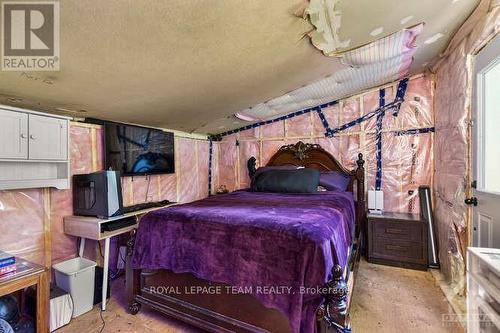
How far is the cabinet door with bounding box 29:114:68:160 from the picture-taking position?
1.84 metres

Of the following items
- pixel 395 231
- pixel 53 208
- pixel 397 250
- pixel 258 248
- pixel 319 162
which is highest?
pixel 319 162

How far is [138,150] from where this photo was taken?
9.27 feet

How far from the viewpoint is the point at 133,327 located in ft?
5.92

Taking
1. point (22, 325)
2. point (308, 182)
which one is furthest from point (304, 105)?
point (22, 325)

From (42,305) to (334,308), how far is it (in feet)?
5.75

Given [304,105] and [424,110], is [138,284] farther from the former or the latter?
[424,110]

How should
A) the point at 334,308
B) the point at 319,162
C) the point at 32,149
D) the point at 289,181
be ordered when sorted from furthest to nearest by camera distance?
the point at 319,162, the point at 289,181, the point at 32,149, the point at 334,308

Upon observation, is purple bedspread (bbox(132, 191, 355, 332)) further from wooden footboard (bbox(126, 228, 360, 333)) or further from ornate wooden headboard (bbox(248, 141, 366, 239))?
ornate wooden headboard (bbox(248, 141, 366, 239))

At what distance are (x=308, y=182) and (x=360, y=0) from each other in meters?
1.97

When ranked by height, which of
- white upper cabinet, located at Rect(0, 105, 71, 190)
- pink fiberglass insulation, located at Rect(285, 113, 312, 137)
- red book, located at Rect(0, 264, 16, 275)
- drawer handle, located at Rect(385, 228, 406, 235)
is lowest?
drawer handle, located at Rect(385, 228, 406, 235)

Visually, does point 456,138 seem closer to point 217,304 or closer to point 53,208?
point 217,304

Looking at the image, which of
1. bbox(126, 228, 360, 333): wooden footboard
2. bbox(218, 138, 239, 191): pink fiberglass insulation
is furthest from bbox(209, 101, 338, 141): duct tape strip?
bbox(126, 228, 360, 333): wooden footboard

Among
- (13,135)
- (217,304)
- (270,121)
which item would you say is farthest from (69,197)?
(270,121)

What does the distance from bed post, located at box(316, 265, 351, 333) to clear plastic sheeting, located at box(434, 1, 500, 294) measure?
1541 mm
